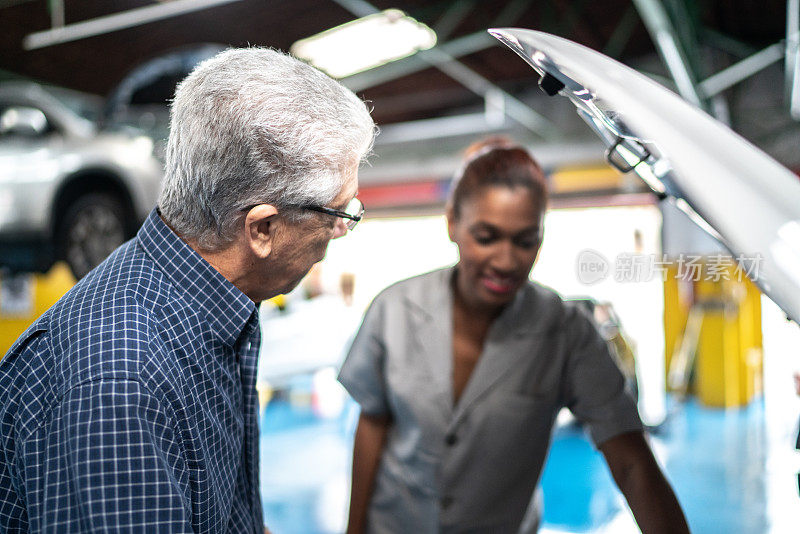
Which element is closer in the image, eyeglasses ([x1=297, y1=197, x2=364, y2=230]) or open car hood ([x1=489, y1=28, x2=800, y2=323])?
open car hood ([x1=489, y1=28, x2=800, y2=323])

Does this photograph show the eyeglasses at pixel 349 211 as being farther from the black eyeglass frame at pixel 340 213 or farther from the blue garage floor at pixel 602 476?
the blue garage floor at pixel 602 476

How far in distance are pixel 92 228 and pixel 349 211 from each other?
4.24 m

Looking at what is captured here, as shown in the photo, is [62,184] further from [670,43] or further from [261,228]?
[670,43]

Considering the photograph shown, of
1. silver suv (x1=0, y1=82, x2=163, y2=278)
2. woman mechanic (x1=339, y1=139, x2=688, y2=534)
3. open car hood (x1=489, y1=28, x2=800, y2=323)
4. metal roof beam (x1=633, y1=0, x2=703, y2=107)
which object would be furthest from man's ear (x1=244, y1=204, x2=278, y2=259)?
metal roof beam (x1=633, y1=0, x2=703, y2=107)

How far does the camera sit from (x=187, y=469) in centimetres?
80

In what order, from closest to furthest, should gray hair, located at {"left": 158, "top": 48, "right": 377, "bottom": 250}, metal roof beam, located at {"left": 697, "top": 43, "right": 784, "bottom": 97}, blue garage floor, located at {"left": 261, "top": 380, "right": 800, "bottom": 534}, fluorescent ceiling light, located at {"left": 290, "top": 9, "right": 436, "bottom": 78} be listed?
gray hair, located at {"left": 158, "top": 48, "right": 377, "bottom": 250}
blue garage floor, located at {"left": 261, "top": 380, "right": 800, "bottom": 534}
fluorescent ceiling light, located at {"left": 290, "top": 9, "right": 436, "bottom": 78}
metal roof beam, located at {"left": 697, "top": 43, "right": 784, "bottom": 97}

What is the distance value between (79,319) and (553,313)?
40.8 inches

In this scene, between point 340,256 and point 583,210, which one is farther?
point 340,256

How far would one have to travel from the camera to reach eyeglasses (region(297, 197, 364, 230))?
930mm

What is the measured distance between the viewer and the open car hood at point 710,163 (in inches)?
26.4

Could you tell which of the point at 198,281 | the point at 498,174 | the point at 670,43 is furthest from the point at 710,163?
the point at 670,43

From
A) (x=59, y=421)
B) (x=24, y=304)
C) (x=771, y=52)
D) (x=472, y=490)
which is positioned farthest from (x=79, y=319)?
(x=771, y=52)

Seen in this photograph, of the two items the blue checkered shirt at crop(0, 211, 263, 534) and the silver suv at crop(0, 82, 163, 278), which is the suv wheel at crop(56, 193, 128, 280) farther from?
the blue checkered shirt at crop(0, 211, 263, 534)

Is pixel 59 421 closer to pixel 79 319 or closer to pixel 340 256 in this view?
pixel 79 319
